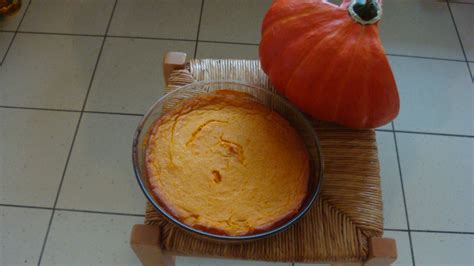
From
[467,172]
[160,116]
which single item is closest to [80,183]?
[160,116]

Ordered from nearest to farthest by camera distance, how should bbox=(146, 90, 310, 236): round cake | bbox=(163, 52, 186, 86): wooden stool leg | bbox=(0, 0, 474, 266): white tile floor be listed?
bbox=(146, 90, 310, 236): round cake < bbox=(163, 52, 186, 86): wooden stool leg < bbox=(0, 0, 474, 266): white tile floor

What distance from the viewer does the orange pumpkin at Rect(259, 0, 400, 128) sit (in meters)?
0.51

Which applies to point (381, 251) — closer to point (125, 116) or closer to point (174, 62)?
point (174, 62)

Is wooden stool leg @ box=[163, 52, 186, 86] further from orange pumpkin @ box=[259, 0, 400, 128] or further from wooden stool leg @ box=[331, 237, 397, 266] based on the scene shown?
wooden stool leg @ box=[331, 237, 397, 266]

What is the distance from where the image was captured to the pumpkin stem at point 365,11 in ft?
1.63

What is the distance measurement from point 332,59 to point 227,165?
20 cm

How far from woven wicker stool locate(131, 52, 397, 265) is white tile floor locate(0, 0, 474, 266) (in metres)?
0.41

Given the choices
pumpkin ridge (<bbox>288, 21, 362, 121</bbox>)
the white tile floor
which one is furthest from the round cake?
the white tile floor

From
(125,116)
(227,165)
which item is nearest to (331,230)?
(227,165)

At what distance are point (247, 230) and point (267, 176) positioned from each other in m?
0.08

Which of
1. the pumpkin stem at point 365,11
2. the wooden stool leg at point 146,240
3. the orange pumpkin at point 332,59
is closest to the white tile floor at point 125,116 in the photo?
the wooden stool leg at point 146,240

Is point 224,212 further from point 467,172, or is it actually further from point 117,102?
point 467,172

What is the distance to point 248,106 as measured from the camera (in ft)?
1.98

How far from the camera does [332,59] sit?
52 cm
